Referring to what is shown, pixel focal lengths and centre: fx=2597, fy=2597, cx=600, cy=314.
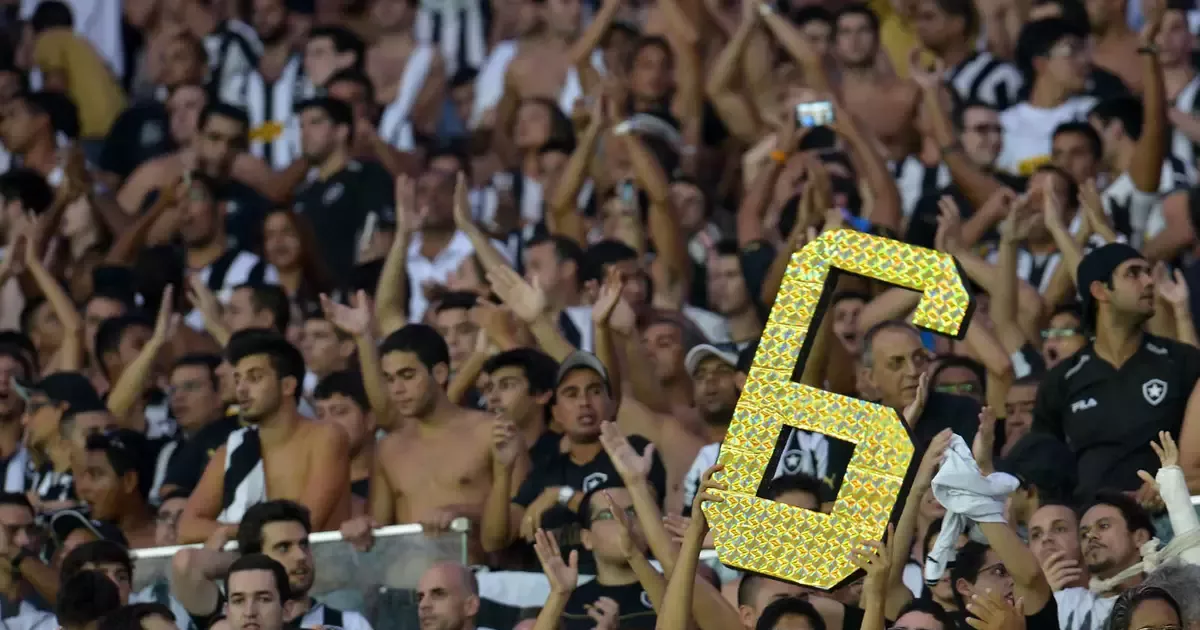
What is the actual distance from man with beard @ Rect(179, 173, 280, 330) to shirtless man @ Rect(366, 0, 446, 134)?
192 centimetres

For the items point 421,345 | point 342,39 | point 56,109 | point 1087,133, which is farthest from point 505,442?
point 56,109

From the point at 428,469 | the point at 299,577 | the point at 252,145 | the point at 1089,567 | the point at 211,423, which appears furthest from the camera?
the point at 252,145

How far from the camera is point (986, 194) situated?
44.4ft

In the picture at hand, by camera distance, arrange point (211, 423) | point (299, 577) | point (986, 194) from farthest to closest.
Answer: point (986, 194) → point (211, 423) → point (299, 577)

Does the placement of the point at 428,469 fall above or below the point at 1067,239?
below

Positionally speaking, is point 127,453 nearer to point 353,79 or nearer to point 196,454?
point 196,454

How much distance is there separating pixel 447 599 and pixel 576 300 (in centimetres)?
341

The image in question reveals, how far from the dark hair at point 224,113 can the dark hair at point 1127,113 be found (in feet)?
16.9

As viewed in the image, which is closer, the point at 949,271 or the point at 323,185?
the point at 949,271

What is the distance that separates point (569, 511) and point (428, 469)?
3.56 feet

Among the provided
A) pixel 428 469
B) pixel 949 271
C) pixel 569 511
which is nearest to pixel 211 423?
pixel 428 469

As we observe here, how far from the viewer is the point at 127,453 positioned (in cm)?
1241

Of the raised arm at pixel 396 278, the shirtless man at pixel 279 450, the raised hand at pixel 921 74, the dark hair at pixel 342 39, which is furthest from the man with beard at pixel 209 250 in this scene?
the raised hand at pixel 921 74

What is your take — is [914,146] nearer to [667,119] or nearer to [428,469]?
[667,119]
